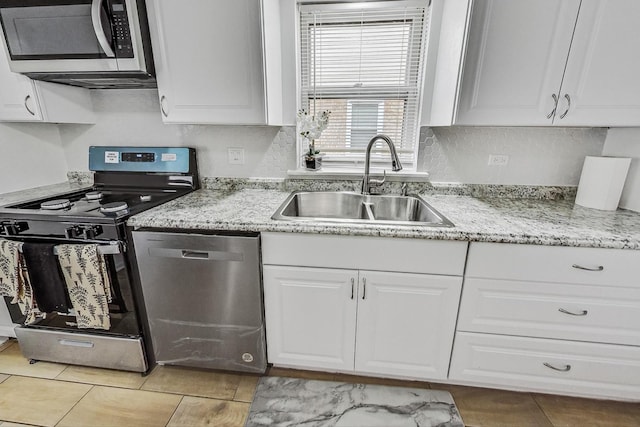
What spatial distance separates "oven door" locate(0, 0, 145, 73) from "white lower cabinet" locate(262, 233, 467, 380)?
3.90ft

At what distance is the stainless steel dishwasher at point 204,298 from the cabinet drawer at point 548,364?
102cm

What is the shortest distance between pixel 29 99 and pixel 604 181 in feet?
10.6

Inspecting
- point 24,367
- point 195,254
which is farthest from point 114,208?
point 24,367

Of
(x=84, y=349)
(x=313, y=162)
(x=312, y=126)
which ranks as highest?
(x=312, y=126)

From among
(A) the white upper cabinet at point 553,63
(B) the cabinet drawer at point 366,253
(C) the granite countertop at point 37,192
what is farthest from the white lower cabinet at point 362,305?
(C) the granite countertop at point 37,192

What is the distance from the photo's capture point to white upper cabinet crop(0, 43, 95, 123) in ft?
5.01

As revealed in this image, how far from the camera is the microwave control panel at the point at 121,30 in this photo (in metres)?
1.29

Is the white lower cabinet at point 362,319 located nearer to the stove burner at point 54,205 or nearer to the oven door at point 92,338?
the oven door at point 92,338

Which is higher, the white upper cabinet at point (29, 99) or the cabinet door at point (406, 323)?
the white upper cabinet at point (29, 99)

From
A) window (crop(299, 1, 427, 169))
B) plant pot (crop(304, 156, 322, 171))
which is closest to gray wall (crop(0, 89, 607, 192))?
plant pot (crop(304, 156, 322, 171))

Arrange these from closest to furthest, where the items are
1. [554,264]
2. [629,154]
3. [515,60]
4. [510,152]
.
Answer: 1. [554,264]
2. [515,60]
3. [629,154]
4. [510,152]

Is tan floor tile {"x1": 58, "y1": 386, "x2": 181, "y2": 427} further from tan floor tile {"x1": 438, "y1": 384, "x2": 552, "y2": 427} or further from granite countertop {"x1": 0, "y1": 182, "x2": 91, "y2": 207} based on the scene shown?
tan floor tile {"x1": 438, "y1": 384, "x2": 552, "y2": 427}

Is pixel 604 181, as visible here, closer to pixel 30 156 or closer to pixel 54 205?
pixel 54 205

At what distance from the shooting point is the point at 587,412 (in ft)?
4.38
